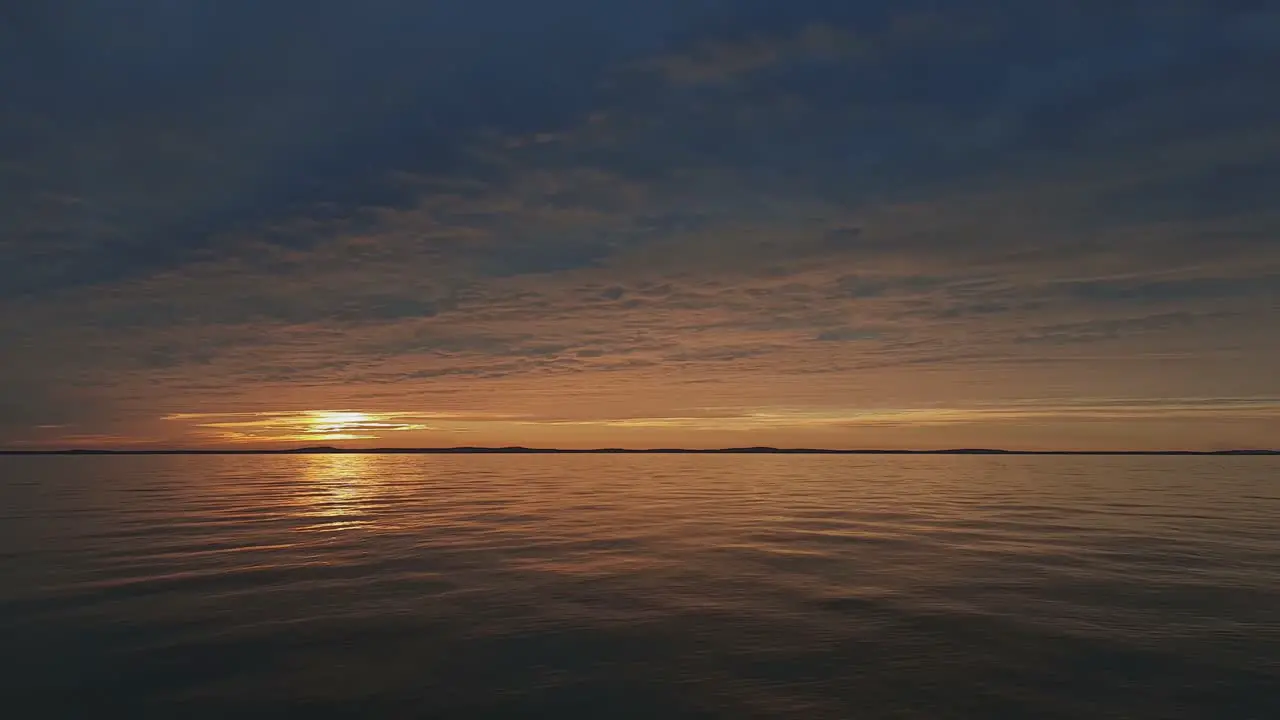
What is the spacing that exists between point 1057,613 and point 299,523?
31333 mm

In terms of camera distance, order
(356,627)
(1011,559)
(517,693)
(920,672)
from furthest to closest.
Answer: (1011,559) → (356,627) → (920,672) → (517,693)

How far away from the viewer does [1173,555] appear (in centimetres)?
2402

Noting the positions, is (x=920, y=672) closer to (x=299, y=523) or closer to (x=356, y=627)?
(x=356, y=627)

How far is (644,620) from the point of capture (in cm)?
1587

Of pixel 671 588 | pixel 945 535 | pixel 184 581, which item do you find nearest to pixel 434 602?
pixel 671 588

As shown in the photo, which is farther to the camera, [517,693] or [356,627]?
[356,627]

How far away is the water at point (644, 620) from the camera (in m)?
11.4

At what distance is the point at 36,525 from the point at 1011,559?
133 ft

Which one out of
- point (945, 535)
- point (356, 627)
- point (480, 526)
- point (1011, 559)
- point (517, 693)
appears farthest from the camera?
point (480, 526)

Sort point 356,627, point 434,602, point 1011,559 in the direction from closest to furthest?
point 356,627
point 434,602
point 1011,559

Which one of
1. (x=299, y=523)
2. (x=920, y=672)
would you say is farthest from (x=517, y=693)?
(x=299, y=523)

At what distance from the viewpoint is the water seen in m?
11.4

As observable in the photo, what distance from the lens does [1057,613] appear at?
1623 centimetres

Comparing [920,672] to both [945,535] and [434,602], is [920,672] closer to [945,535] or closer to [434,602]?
[434,602]
